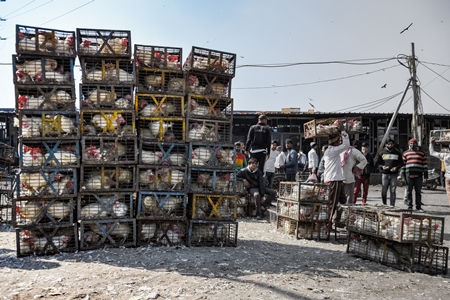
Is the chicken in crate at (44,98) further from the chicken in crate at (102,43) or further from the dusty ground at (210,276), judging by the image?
the dusty ground at (210,276)

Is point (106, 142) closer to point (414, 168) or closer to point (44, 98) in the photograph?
point (44, 98)

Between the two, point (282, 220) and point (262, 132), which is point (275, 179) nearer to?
point (262, 132)

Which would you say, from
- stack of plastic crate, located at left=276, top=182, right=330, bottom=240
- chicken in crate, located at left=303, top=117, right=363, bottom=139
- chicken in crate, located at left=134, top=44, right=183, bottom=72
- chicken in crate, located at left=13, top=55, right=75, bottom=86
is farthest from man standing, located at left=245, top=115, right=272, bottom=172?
chicken in crate, located at left=13, top=55, right=75, bottom=86

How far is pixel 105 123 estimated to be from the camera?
6984 millimetres

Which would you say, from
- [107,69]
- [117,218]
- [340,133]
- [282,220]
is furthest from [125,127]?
[340,133]

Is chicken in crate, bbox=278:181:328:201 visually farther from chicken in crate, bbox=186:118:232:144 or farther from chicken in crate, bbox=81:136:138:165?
chicken in crate, bbox=81:136:138:165

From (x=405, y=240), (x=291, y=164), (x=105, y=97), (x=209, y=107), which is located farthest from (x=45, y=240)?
(x=291, y=164)

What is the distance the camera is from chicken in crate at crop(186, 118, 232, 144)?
7.36 m

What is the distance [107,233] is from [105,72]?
2.80 meters

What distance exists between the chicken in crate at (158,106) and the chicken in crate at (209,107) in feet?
0.61

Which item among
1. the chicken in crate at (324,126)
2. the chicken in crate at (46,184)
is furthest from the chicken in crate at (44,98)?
the chicken in crate at (324,126)

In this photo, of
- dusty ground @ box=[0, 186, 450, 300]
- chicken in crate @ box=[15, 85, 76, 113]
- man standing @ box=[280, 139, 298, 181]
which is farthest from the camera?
man standing @ box=[280, 139, 298, 181]

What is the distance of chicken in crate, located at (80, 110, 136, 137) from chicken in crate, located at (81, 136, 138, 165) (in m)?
0.12

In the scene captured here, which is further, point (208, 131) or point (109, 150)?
point (208, 131)
